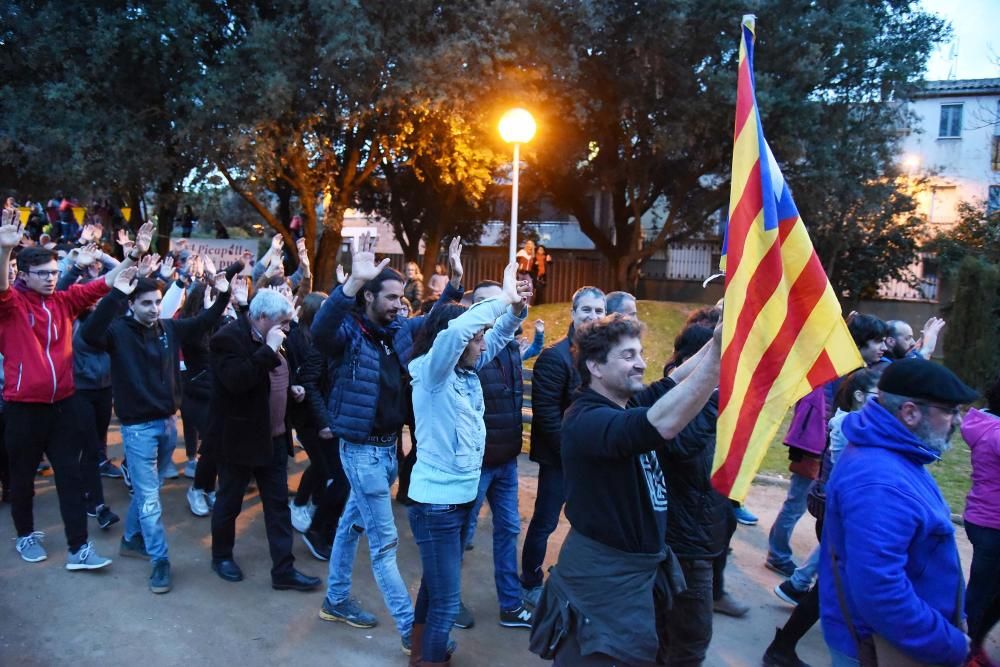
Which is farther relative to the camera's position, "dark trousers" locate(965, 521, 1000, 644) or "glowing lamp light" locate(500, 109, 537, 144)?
"glowing lamp light" locate(500, 109, 537, 144)

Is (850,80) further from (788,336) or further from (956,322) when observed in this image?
(788,336)

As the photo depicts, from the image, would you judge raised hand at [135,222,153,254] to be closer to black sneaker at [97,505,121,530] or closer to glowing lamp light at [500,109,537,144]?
black sneaker at [97,505,121,530]

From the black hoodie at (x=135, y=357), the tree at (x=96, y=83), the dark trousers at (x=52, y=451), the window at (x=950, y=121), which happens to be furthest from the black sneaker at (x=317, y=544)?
the window at (x=950, y=121)

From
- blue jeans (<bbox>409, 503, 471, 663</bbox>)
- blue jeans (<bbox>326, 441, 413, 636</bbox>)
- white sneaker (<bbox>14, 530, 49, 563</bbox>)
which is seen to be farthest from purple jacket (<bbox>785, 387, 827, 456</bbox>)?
white sneaker (<bbox>14, 530, 49, 563</bbox>)

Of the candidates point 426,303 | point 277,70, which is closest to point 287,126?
point 277,70

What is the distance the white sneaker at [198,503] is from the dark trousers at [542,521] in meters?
2.76

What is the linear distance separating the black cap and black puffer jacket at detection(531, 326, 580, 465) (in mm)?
2274

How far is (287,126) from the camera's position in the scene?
14766 millimetres

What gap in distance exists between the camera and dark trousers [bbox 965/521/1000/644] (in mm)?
4211

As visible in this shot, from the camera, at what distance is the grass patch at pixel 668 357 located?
8719 millimetres

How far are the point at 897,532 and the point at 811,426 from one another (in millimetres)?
3251

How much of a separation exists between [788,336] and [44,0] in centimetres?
1610

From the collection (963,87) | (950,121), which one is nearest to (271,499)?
(950,121)

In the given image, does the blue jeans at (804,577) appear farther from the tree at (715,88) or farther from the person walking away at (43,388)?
the tree at (715,88)
